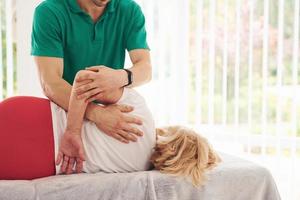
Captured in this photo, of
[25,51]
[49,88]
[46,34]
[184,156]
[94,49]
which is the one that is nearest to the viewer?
[184,156]

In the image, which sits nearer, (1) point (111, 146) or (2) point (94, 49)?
(1) point (111, 146)

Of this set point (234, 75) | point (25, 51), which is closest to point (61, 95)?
point (25, 51)

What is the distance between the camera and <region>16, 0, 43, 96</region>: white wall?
3.12 meters

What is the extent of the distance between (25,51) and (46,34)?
52.7 inches

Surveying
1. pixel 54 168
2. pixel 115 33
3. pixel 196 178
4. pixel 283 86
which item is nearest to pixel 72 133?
pixel 54 168

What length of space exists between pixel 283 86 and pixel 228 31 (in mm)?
544

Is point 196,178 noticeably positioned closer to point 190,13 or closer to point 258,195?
point 258,195

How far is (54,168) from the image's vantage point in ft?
5.20

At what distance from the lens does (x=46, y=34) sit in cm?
189

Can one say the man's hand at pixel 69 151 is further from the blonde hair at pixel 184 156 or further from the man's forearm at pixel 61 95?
the blonde hair at pixel 184 156

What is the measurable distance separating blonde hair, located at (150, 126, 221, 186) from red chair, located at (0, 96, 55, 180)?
40 centimetres

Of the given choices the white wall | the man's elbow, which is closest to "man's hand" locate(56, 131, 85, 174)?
the man's elbow

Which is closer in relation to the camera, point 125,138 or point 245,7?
point 125,138

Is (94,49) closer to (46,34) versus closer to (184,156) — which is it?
(46,34)
